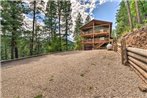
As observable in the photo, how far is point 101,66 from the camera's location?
8508 millimetres

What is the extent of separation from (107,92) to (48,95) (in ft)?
6.02

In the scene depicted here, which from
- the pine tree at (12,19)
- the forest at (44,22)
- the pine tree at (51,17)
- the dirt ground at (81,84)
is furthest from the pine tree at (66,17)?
the dirt ground at (81,84)

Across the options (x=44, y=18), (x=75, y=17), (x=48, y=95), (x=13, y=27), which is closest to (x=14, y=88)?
(x=48, y=95)

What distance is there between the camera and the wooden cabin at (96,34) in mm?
30209

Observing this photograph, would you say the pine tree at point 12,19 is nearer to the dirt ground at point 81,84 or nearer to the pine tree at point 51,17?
the pine tree at point 51,17

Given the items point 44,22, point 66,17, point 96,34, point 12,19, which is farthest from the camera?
point 66,17

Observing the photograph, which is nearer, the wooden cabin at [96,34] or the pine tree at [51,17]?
the wooden cabin at [96,34]

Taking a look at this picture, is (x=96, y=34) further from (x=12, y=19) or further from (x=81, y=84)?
(x=81, y=84)

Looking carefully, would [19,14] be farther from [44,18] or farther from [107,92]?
[107,92]

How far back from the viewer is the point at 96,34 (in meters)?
31.7

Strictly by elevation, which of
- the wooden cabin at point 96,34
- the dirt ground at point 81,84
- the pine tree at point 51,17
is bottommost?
the dirt ground at point 81,84

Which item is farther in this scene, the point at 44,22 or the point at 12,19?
the point at 44,22

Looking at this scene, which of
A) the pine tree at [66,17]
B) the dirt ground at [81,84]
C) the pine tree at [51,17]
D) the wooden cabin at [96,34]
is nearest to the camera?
the dirt ground at [81,84]

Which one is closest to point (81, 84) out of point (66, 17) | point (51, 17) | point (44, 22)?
point (51, 17)
